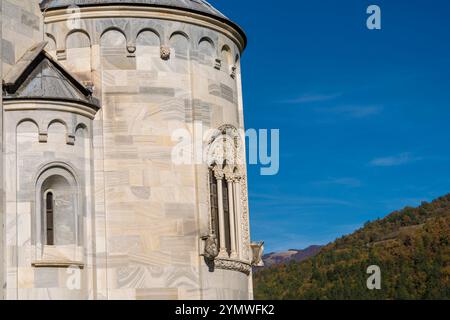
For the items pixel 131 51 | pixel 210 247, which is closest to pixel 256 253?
pixel 210 247

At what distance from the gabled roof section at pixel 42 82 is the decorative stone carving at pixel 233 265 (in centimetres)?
553

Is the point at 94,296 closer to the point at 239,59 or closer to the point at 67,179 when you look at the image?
the point at 67,179

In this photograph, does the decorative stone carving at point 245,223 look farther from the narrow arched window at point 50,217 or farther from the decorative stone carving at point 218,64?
the narrow arched window at point 50,217

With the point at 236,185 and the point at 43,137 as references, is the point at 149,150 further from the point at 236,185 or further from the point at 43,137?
the point at 236,185

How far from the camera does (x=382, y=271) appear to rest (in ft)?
327

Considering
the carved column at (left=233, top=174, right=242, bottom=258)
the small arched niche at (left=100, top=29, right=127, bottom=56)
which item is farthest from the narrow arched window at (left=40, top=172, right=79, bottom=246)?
the carved column at (left=233, top=174, right=242, bottom=258)

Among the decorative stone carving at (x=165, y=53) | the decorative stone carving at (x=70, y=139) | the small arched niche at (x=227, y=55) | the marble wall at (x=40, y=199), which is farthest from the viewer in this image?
the small arched niche at (x=227, y=55)

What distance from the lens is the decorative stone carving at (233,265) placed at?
85.3 feet

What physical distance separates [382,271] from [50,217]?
262 ft

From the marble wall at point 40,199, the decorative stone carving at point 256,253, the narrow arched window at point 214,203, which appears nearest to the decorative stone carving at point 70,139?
the marble wall at point 40,199
